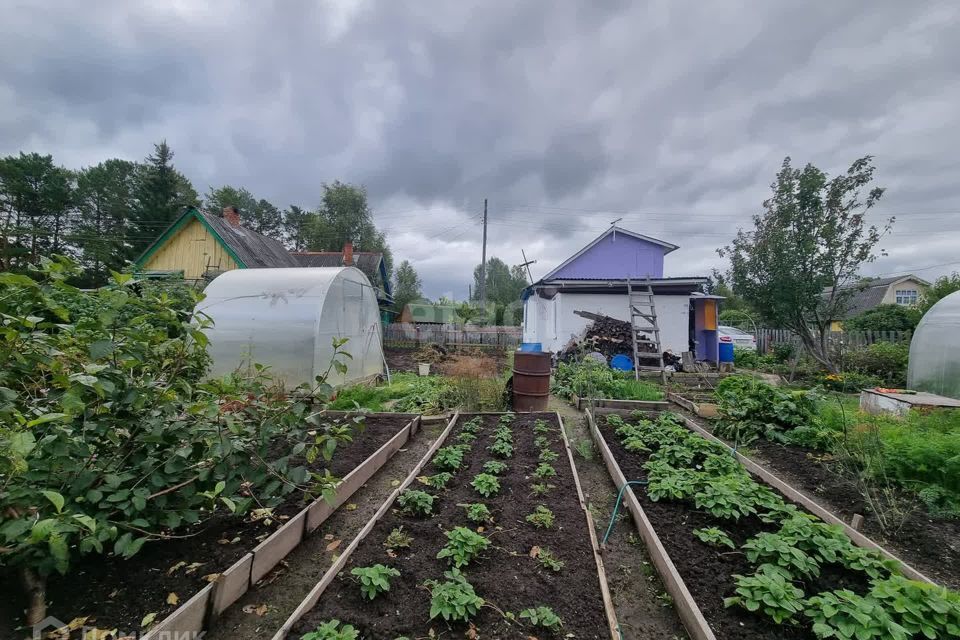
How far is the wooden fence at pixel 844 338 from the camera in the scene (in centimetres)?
1084

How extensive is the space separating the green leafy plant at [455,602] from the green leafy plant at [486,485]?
4.00 feet

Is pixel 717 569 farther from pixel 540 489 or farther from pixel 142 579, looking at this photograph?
pixel 142 579

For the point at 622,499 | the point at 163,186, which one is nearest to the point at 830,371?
the point at 622,499

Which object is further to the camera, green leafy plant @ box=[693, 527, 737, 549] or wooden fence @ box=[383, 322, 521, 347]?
wooden fence @ box=[383, 322, 521, 347]

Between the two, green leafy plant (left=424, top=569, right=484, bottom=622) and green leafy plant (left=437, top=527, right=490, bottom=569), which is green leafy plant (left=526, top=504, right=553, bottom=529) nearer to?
green leafy plant (left=437, top=527, right=490, bottom=569)

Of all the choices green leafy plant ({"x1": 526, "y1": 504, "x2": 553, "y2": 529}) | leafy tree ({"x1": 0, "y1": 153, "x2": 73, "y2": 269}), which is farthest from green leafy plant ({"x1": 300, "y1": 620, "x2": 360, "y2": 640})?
leafy tree ({"x1": 0, "y1": 153, "x2": 73, "y2": 269})

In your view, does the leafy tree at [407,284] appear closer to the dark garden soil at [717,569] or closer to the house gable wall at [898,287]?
the dark garden soil at [717,569]

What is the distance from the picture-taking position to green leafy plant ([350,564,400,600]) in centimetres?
192

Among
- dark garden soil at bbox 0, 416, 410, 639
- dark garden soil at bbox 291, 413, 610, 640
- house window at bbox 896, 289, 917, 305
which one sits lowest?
dark garden soil at bbox 291, 413, 610, 640

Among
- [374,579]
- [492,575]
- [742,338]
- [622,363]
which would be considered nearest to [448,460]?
[492,575]

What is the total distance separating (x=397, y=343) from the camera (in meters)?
19.2

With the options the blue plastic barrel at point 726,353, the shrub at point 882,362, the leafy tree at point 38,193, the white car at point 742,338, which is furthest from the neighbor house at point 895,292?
the leafy tree at point 38,193

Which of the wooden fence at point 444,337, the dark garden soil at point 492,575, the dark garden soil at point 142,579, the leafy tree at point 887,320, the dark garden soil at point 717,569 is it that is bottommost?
the dark garden soil at point 717,569

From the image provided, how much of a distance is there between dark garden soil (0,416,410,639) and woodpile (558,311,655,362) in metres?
8.63
